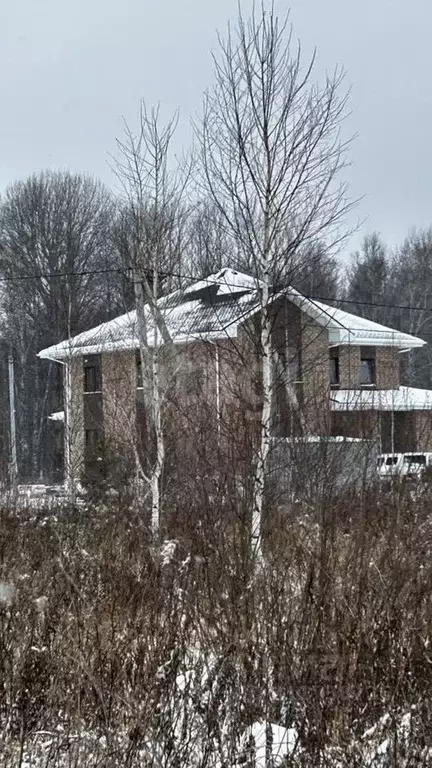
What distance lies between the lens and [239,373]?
9953 millimetres

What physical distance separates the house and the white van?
0.60 meters

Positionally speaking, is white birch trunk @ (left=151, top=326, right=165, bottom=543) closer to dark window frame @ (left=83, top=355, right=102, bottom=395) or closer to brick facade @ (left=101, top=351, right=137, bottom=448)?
brick facade @ (left=101, top=351, right=137, bottom=448)

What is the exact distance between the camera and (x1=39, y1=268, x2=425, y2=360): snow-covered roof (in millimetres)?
9391

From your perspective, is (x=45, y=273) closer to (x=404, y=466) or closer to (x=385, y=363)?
(x=385, y=363)

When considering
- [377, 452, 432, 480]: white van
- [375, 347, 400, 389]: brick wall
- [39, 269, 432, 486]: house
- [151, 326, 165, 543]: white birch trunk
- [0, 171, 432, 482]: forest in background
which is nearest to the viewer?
[39, 269, 432, 486]: house

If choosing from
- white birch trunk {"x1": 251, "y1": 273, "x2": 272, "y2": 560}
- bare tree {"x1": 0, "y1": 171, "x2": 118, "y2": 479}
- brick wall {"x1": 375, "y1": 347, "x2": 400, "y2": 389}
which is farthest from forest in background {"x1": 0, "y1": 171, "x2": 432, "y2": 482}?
white birch trunk {"x1": 251, "y1": 273, "x2": 272, "y2": 560}

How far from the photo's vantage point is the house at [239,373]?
30.6 ft

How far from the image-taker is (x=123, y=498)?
13.4m

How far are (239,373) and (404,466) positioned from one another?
515cm

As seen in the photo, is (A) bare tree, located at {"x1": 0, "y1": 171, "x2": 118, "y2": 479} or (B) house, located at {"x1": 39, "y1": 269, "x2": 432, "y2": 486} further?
(A) bare tree, located at {"x1": 0, "y1": 171, "x2": 118, "y2": 479}

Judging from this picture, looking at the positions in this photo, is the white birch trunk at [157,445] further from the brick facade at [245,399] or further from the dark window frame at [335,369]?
the dark window frame at [335,369]

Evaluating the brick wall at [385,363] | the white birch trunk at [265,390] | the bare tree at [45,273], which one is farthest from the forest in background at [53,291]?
the white birch trunk at [265,390]

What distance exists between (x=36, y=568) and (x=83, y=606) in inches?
76.1

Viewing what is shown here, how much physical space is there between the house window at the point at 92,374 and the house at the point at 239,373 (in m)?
0.04
